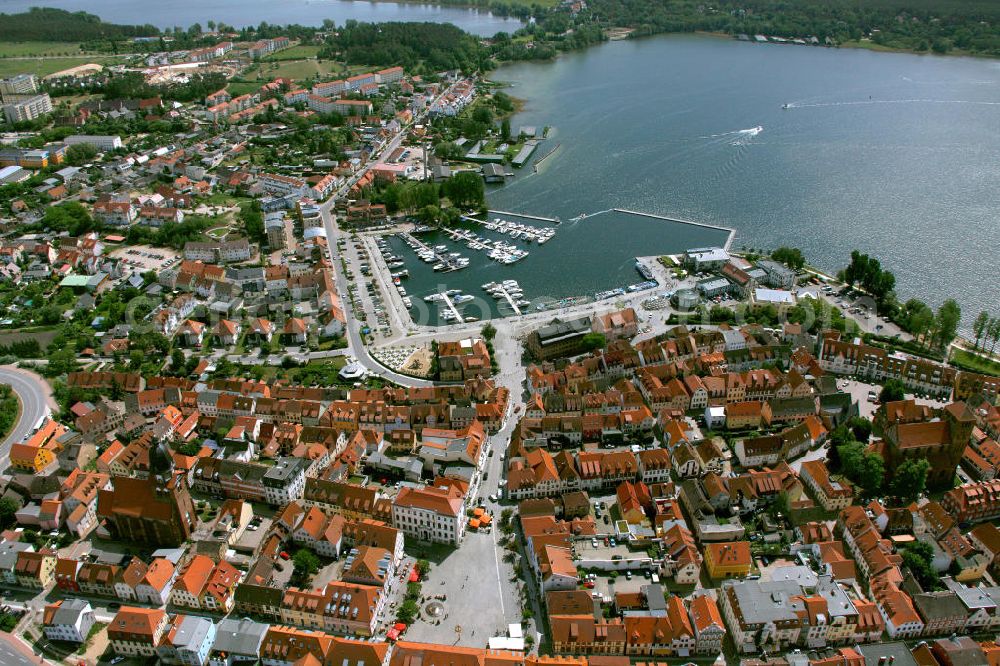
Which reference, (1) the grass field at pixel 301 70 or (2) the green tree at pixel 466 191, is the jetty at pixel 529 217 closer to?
(2) the green tree at pixel 466 191

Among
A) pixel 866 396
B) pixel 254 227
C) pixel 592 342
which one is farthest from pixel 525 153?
pixel 866 396

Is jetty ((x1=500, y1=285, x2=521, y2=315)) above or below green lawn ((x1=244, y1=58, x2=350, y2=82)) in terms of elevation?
below

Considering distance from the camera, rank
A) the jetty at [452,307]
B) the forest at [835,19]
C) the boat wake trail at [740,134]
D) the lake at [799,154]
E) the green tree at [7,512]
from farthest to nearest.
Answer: the forest at [835,19] < the boat wake trail at [740,134] < the lake at [799,154] < the jetty at [452,307] < the green tree at [7,512]

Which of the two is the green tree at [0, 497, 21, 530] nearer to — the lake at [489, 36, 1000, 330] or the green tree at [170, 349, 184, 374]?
the green tree at [170, 349, 184, 374]

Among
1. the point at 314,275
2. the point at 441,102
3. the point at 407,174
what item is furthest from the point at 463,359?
the point at 441,102

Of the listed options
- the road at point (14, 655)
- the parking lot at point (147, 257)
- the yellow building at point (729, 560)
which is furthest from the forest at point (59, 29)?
the yellow building at point (729, 560)

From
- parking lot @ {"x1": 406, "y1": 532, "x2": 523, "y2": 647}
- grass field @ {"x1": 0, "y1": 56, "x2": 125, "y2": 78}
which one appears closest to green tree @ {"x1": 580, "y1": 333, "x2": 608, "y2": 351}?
parking lot @ {"x1": 406, "y1": 532, "x2": 523, "y2": 647}

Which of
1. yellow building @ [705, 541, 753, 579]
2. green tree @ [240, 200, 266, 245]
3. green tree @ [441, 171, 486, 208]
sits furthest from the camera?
green tree @ [441, 171, 486, 208]
